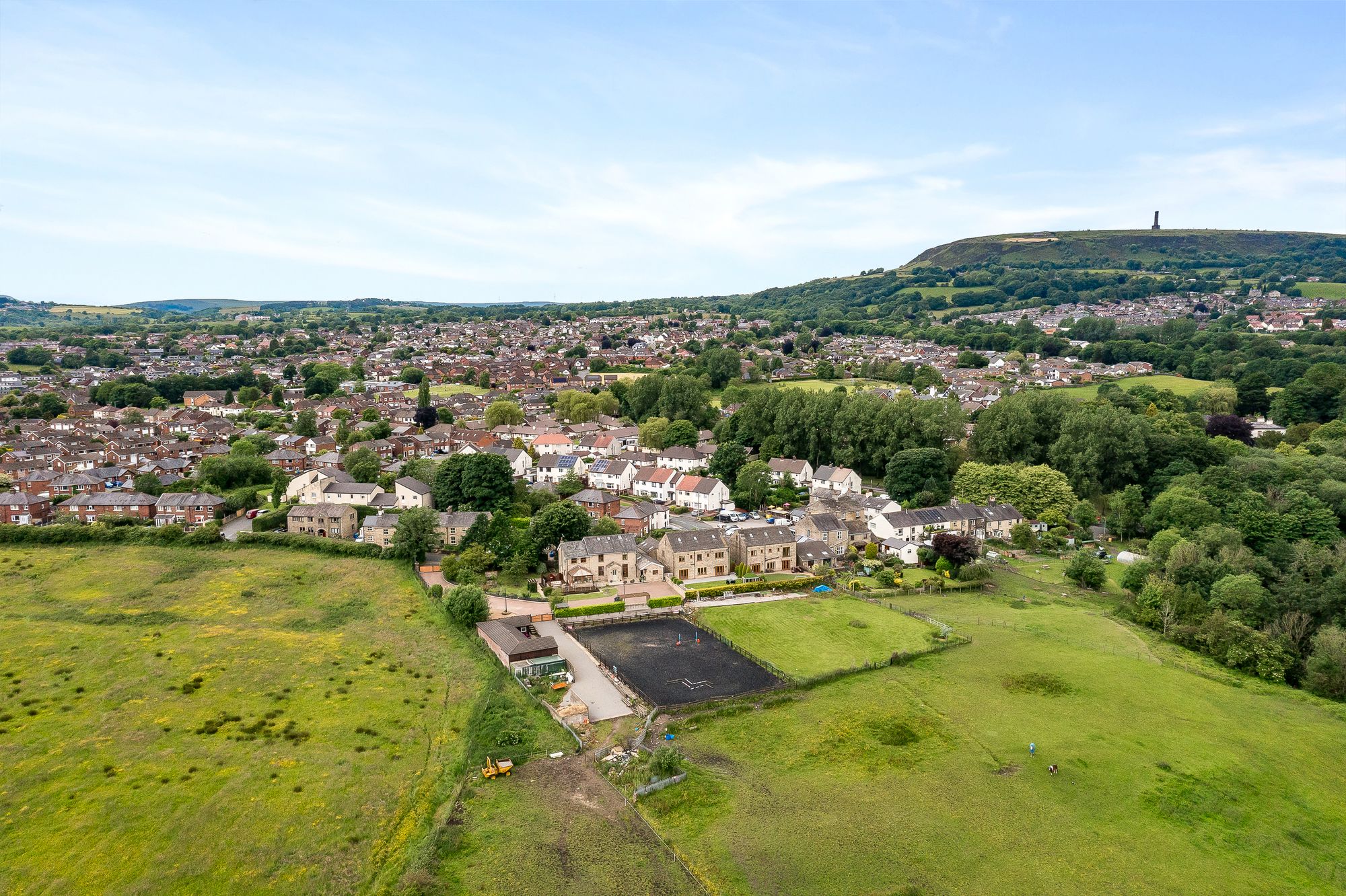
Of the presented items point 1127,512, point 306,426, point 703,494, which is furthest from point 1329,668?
point 306,426

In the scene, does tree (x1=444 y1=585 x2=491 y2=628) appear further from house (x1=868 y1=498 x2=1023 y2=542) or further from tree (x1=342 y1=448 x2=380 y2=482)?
house (x1=868 y1=498 x2=1023 y2=542)

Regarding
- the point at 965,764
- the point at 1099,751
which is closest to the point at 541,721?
the point at 965,764

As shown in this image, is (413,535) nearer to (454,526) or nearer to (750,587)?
(454,526)

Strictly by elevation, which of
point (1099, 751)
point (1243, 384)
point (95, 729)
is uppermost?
point (1243, 384)

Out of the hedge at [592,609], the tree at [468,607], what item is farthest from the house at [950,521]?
A: the tree at [468,607]

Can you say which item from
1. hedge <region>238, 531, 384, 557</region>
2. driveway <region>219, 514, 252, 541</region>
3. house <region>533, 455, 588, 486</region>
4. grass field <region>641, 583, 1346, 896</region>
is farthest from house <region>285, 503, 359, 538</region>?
grass field <region>641, 583, 1346, 896</region>

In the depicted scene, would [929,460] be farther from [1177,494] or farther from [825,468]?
[1177,494]
